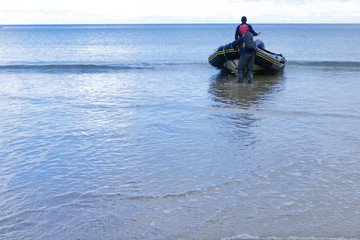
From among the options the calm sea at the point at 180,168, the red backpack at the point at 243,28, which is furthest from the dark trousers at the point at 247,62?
the calm sea at the point at 180,168

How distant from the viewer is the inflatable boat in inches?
547

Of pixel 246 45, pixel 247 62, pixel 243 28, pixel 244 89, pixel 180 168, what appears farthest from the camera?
pixel 247 62

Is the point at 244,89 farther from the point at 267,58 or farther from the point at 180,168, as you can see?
the point at 180,168

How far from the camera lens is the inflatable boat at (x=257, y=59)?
13903 millimetres

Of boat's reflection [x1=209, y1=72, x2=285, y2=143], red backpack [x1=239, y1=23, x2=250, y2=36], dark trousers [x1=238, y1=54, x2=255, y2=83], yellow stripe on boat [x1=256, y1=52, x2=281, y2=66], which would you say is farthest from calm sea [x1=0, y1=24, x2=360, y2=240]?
yellow stripe on boat [x1=256, y1=52, x2=281, y2=66]

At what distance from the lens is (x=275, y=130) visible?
650 cm

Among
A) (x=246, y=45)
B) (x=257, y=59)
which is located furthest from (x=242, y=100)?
(x=257, y=59)

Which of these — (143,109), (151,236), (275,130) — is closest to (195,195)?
(151,236)

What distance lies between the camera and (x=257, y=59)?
13.9 meters

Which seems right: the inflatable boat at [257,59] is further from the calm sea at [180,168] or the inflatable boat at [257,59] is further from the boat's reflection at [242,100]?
the calm sea at [180,168]

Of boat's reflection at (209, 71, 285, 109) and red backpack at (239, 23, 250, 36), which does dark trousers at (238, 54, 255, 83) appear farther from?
red backpack at (239, 23, 250, 36)

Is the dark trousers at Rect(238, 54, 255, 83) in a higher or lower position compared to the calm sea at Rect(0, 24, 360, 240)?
higher

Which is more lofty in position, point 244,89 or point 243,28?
point 243,28

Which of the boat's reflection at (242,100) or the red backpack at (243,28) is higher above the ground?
the red backpack at (243,28)
